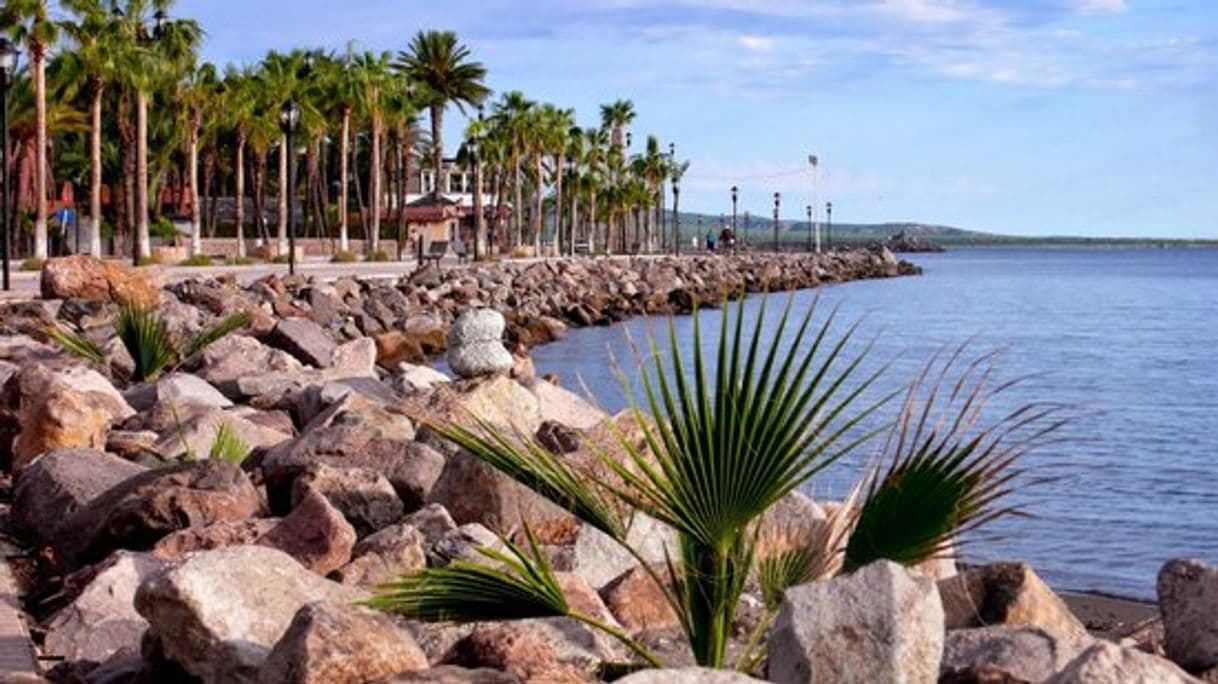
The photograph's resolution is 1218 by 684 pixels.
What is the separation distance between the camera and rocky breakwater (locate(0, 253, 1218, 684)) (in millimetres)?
5457

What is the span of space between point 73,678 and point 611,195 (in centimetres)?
12001

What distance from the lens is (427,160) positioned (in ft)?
384

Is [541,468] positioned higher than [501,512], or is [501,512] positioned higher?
[541,468]

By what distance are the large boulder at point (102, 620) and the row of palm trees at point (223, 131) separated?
105 ft

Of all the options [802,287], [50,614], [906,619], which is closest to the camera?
[906,619]

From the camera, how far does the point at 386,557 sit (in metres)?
8.03

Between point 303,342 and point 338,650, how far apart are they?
1686cm

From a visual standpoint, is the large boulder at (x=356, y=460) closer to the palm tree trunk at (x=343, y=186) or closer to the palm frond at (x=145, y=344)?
the palm frond at (x=145, y=344)

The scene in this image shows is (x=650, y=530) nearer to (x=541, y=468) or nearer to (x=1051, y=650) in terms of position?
(x=541, y=468)

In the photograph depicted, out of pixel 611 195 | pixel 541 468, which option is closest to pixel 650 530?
pixel 541 468

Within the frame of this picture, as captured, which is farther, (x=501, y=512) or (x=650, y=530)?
(x=501, y=512)

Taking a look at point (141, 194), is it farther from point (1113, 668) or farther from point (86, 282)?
point (1113, 668)

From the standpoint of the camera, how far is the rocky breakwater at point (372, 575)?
5.46 m

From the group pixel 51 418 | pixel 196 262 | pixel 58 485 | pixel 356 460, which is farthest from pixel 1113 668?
pixel 196 262
